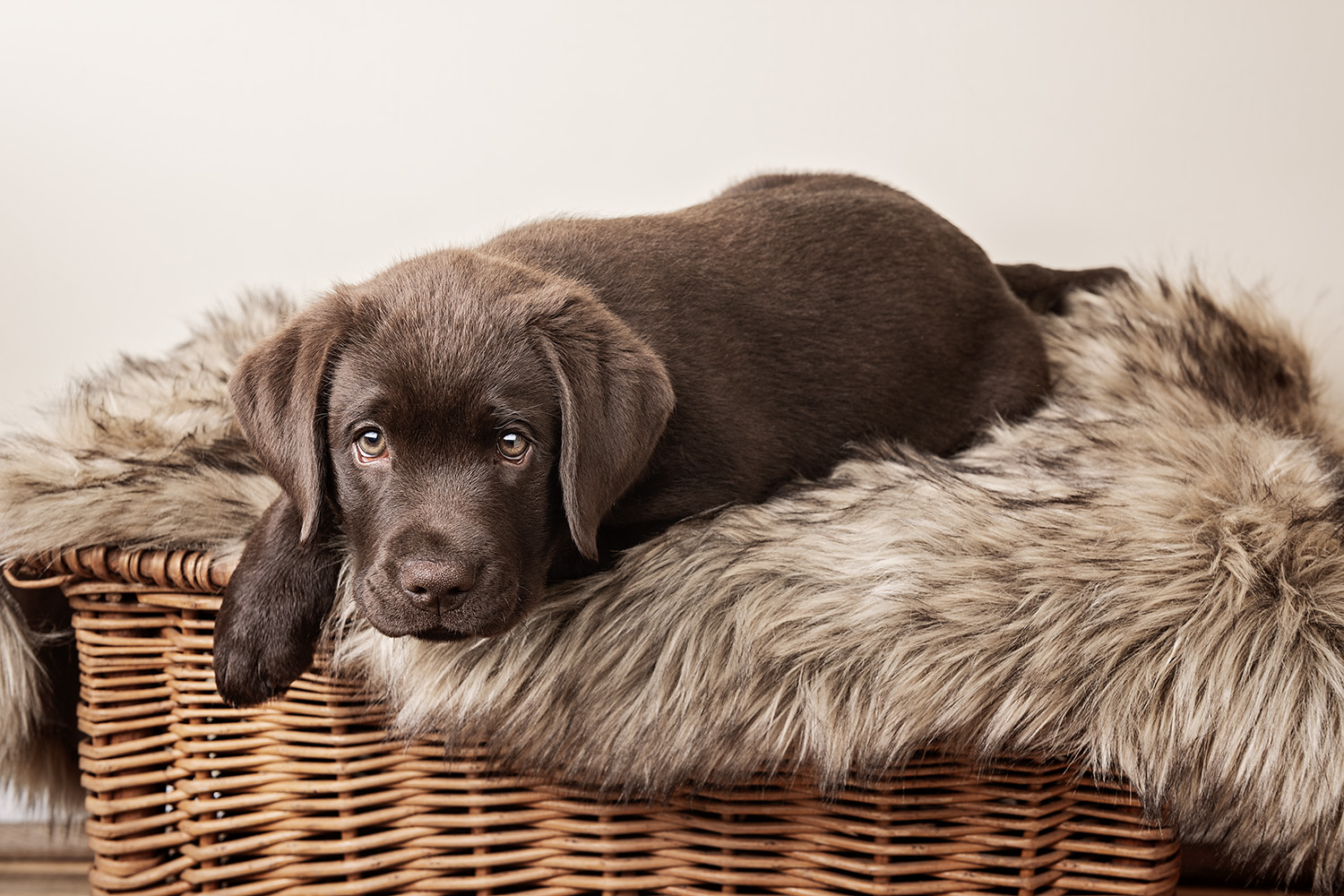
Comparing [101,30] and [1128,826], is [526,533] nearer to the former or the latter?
[1128,826]

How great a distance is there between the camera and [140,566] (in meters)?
1.80

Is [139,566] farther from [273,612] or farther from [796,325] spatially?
[796,325]

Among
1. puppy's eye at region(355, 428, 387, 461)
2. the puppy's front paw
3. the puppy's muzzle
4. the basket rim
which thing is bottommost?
the puppy's front paw

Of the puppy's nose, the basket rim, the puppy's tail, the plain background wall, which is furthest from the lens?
the plain background wall

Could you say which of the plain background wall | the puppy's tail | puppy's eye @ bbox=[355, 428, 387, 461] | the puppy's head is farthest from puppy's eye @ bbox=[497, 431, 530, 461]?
the plain background wall

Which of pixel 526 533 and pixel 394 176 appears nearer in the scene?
pixel 526 533

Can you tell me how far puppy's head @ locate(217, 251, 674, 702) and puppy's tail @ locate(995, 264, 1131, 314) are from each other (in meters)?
1.42

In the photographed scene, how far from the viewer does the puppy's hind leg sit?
168 centimetres

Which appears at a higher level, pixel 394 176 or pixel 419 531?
pixel 394 176

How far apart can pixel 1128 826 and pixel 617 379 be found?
0.96m

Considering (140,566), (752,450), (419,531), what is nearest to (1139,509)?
(752,450)

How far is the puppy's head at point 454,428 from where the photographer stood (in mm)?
1454

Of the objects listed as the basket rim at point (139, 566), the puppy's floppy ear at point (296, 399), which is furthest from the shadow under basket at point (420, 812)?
the puppy's floppy ear at point (296, 399)

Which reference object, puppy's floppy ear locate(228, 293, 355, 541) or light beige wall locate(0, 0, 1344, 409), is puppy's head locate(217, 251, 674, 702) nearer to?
puppy's floppy ear locate(228, 293, 355, 541)
